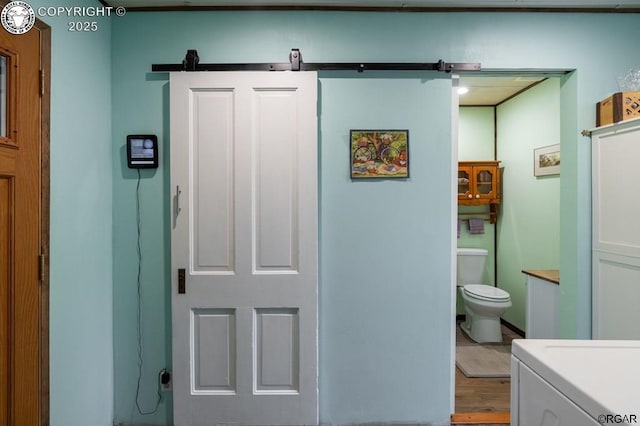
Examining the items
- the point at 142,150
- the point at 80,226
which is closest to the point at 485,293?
the point at 142,150

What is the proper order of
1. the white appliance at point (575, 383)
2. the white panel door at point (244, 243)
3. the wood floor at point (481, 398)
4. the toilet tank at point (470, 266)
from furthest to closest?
the toilet tank at point (470, 266) < the wood floor at point (481, 398) < the white panel door at point (244, 243) < the white appliance at point (575, 383)

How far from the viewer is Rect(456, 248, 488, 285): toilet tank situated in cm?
352

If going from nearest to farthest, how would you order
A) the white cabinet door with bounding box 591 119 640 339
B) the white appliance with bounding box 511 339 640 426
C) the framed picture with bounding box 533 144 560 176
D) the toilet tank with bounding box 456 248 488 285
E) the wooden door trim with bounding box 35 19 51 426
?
1. the white appliance with bounding box 511 339 640 426
2. the wooden door trim with bounding box 35 19 51 426
3. the white cabinet door with bounding box 591 119 640 339
4. the framed picture with bounding box 533 144 560 176
5. the toilet tank with bounding box 456 248 488 285

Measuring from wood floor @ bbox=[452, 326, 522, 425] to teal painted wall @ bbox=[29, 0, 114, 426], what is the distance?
2120 millimetres

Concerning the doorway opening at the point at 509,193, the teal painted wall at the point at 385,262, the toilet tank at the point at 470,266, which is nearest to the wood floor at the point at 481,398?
the doorway opening at the point at 509,193

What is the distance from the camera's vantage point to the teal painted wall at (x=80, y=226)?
1.50 m

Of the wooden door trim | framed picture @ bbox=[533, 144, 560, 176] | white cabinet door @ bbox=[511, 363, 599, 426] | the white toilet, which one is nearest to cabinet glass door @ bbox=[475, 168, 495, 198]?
framed picture @ bbox=[533, 144, 560, 176]

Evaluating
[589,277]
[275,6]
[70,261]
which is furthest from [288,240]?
[589,277]

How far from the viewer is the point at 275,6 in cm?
186

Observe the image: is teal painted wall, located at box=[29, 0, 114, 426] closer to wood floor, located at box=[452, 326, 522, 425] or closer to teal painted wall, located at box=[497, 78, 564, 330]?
wood floor, located at box=[452, 326, 522, 425]

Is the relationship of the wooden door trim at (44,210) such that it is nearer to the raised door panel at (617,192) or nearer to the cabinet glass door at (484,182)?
the raised door panel at (617,192)

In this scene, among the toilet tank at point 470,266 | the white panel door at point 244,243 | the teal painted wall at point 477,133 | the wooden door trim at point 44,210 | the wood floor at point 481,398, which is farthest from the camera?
the teal painted wall at point 477,133

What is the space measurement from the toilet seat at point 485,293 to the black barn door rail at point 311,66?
6.87 feet

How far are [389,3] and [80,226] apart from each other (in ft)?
6.99
